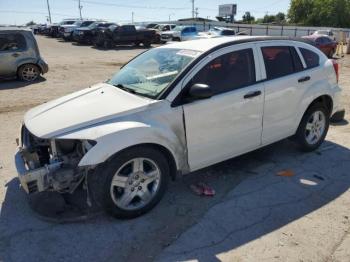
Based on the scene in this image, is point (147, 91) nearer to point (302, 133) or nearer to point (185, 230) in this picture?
point (185, 230)

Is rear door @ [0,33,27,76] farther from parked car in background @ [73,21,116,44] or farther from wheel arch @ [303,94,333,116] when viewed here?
parked car in background @ [73,21,116,44]

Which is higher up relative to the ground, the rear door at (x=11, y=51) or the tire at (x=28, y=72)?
the rear door at (x=11, y=51)

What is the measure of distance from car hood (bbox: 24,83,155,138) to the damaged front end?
6.0 inches

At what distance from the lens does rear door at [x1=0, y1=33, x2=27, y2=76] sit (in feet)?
38.9

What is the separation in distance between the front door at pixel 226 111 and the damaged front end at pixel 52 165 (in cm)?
120

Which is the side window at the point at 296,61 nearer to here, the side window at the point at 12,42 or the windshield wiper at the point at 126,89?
the windshield wiper at the point at 126,89

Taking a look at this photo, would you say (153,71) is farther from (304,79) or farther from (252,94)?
(304,79)

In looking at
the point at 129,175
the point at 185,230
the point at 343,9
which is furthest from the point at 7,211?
the point at 343,9

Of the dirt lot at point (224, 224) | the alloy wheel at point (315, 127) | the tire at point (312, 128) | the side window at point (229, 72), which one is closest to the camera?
Result: the dirt lot at point (224, 224)

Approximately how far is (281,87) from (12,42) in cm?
1006

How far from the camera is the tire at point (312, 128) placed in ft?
17.8

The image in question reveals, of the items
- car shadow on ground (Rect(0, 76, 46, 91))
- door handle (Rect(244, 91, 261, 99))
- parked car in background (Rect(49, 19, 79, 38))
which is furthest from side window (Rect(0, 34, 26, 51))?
parked car in background (Rect(49, 19, 79, 38))

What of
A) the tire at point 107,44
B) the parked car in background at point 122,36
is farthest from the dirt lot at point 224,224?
the parked car in background at point 122,36

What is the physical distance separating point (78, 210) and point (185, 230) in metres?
1.20
